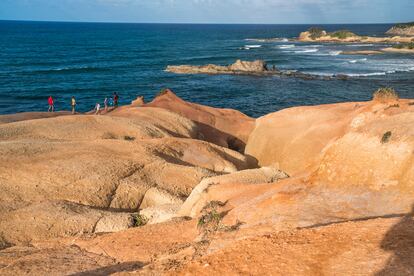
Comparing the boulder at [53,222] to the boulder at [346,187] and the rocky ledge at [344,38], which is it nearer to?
the boulder at [346,187]

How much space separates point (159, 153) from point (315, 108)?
12427mm

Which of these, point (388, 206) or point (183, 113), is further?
point (183, 113)

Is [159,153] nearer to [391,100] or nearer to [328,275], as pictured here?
[391,100]

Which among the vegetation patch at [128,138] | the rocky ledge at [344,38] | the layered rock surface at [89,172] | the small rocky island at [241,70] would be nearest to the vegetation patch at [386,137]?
the layered rock surface at [89,172]

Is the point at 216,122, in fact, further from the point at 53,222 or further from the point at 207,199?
the point at 53,222

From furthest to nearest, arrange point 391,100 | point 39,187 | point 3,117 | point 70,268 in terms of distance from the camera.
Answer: point 3,117
point 391,100
point 39,187
point 70,268

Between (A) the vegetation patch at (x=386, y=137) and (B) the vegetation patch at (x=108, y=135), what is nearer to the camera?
(A) the vegetation patch at (x=386, y=137)

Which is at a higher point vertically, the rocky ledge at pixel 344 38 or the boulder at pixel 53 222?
the rocky ledge at pixel 344 38

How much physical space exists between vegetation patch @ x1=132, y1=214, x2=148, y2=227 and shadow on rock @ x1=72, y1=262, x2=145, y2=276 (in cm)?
617

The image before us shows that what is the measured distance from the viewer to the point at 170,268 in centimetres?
1081

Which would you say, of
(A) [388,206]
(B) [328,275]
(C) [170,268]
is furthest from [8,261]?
(A) [388,206]

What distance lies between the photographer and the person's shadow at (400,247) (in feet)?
30.5

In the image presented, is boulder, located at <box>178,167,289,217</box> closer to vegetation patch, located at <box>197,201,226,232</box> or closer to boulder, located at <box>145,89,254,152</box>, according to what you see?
vegetation patch, located at <box>197,201,226,232</box>

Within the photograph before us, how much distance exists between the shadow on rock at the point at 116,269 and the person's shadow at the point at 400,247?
6513mm
